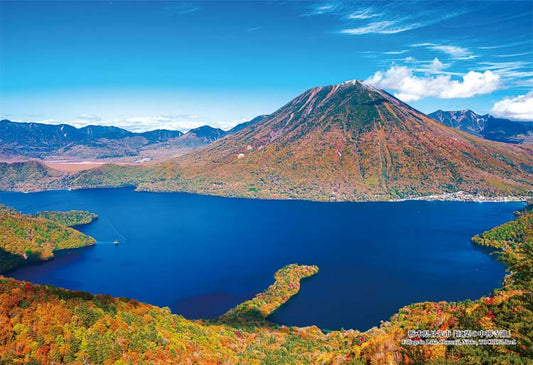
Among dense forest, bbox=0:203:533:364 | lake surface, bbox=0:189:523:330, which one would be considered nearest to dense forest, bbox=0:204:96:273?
lake surface, bbox=0:189:523:330

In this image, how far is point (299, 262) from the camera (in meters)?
132

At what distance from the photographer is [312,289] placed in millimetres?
108250

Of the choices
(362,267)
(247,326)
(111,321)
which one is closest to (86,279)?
(247,326)

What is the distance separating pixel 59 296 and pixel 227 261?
288ft

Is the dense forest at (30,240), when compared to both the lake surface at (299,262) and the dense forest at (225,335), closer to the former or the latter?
the lake surface at (299,262)

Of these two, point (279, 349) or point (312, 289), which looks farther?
point (312, 289)

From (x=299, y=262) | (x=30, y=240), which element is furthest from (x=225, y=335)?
(x=30, y=240)

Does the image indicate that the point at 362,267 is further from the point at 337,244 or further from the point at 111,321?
the point at 111,321

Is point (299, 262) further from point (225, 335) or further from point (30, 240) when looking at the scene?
point (30, 240)

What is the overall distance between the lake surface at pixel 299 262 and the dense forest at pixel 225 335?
1578 cm

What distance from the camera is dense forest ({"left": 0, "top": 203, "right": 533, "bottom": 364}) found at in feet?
100

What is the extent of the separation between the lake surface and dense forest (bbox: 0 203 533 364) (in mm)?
15778

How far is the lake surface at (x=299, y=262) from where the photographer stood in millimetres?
99500

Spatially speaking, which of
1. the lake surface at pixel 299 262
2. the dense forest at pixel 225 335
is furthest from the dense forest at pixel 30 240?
the dense forest at pixel 225 335
